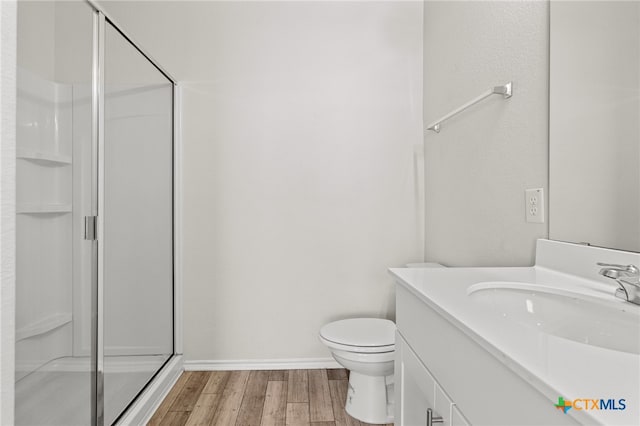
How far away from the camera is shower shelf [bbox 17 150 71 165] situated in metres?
1.09

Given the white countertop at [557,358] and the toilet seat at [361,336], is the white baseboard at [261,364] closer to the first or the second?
the toilet seat at [361,336]

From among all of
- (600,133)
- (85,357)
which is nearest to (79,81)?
(85,357)

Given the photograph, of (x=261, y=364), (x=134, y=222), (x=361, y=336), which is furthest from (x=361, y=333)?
(x=134, y=222)

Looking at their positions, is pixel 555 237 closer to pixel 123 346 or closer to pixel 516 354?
pixel 516 354

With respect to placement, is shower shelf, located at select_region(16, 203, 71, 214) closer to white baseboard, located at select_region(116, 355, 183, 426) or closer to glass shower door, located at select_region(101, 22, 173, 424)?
glass shower door, located at select_region(101, 22, 173, 424)

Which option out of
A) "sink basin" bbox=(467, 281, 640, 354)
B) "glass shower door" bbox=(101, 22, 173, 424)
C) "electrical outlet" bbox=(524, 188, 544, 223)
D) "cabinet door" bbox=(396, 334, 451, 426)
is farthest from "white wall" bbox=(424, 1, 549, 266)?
"glass shower door" bbox=(101, 22, 173, 424)

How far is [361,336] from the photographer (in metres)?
1.78

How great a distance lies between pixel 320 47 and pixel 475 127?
3.63 feet

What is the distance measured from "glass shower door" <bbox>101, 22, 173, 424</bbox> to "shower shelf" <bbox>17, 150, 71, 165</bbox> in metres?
0.24

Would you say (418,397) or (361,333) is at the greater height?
(418,397)

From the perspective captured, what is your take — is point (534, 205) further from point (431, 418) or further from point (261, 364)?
point (261, 364)

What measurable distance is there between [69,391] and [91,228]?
553mm

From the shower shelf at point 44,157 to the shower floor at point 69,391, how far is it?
629mm

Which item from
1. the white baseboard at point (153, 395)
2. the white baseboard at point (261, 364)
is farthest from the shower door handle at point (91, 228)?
the white baseboard at point (261, 364)
